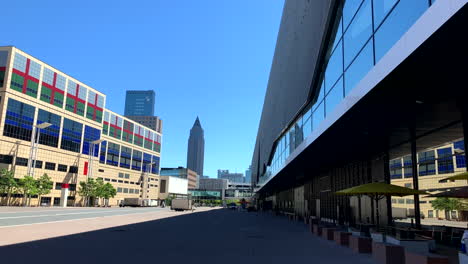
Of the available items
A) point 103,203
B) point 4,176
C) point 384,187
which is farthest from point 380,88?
point 103,203

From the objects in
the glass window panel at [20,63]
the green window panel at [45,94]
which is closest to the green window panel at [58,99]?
the green window panel at [45,94]

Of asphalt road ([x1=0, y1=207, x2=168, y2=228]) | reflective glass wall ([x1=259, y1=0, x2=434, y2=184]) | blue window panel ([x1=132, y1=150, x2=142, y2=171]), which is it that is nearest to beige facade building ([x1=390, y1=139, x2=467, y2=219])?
reflective glass wall ([x1=259, y1=0, x2=434, y2=184])

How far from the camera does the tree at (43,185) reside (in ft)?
240

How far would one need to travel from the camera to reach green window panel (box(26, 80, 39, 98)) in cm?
7306

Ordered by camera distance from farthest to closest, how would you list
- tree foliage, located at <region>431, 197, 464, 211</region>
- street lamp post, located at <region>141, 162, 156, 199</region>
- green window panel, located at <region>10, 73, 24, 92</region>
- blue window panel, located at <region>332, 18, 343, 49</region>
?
street lamp post, located at <region>141, 162, 156, 199</region> → green window panel, located at <region>10, 73, 24, 92</region> → tree foliage, located at <region>431, 197, 464, 211</region> → blue window panel, located at <region>332, 18, 343, 49</region>

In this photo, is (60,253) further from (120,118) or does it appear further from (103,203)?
(120,118)

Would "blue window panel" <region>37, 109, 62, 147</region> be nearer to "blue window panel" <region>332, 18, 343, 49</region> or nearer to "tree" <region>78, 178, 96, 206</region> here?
"tree" <region>78, 178, 96, 206</region>

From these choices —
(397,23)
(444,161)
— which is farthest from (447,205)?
(397,23)

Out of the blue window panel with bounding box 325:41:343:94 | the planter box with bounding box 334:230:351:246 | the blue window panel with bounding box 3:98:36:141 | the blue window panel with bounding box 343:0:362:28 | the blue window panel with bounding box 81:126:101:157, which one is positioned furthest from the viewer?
the blue window panel with bounding box 81:126:101:157

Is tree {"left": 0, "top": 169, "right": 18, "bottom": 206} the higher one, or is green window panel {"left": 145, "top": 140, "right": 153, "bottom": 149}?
green window panel {"left": 145, "top": 140, "right": 153, "bottom": 149}

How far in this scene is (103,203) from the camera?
10331 cm

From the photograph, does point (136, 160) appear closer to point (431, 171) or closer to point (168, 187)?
point (168, 187)

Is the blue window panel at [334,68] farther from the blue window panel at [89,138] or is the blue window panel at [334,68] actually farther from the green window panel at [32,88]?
the blue window panel at [89,138]

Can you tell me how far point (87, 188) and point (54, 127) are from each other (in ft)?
59.3
